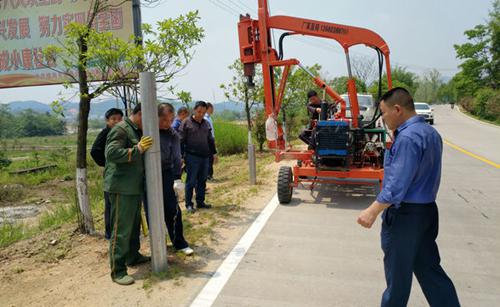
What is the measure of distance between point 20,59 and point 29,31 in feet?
2.75

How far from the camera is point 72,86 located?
15.8 ft

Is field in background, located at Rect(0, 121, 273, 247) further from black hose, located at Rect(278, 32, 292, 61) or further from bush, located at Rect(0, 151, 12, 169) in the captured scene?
black hose, located at Rect(278, 32, 292, 61)

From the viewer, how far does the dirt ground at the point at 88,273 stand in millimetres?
3428

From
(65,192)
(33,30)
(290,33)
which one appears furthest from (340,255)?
(33,30)

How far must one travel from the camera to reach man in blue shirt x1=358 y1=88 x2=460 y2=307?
2502 millimetres

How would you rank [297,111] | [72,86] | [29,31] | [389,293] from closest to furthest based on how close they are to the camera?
[389,293] < [72,86] < [29,31] < [297,111]

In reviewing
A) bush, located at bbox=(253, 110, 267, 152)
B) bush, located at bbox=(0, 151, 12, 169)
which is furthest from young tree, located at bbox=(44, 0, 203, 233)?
bush, located at bbox=(0, 151, 12, 169)

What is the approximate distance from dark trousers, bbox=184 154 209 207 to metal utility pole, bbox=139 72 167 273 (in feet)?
7.89

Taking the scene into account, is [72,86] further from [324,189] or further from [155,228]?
[324,189]

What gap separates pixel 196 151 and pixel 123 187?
2619 mm

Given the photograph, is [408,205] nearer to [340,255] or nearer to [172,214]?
[340,255]

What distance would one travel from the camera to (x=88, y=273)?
3.98 metres

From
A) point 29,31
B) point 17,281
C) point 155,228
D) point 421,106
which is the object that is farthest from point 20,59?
point 421,106

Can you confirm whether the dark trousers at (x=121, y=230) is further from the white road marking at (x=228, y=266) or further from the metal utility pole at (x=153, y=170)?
the white road marking at (x=228, y=266)
